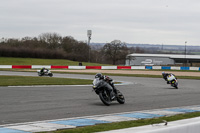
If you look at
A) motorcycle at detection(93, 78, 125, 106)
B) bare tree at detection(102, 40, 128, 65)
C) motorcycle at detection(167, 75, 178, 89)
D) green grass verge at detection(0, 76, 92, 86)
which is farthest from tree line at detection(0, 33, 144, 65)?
motorcycle at detection(93, 78, 125, 106)

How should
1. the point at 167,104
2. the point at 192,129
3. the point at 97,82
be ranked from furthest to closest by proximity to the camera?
the point at 167,104 < the point at 97,82 < the point at 192,129

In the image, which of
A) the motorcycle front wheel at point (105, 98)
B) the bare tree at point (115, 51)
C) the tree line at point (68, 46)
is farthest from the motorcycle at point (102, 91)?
the bare tree at point (115, 51)

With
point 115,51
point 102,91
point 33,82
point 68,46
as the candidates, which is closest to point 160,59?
point 115,51

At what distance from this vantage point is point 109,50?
112m

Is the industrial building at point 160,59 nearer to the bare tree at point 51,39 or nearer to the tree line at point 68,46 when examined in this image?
the tree line at point 68,46

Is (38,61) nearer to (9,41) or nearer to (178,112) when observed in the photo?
(9,41)

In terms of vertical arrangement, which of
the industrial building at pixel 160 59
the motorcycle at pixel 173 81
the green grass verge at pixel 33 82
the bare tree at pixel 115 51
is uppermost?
the bare tree at pixel 115 51

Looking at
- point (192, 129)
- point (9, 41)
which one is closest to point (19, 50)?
point (9, 41)

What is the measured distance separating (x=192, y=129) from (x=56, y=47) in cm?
10821

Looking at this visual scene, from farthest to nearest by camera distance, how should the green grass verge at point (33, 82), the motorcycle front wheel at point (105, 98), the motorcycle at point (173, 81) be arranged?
the green grass verge at point (33, 82) < the motorcycle at point (173, 81) < the motorcycle front wheel at point (105, 98)

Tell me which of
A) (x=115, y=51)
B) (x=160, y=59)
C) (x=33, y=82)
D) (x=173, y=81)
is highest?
(x=115, y=51)

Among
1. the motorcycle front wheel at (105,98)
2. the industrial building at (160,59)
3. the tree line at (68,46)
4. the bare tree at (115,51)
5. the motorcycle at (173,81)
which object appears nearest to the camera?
the motorcycle front wheel at (105,98)

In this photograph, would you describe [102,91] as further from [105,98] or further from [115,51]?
[115,51]

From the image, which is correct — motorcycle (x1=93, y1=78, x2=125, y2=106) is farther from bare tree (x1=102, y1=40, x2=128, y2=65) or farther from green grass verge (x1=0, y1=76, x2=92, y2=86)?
bare tree (x1=102, y1=40, x2=128, y2=65)
